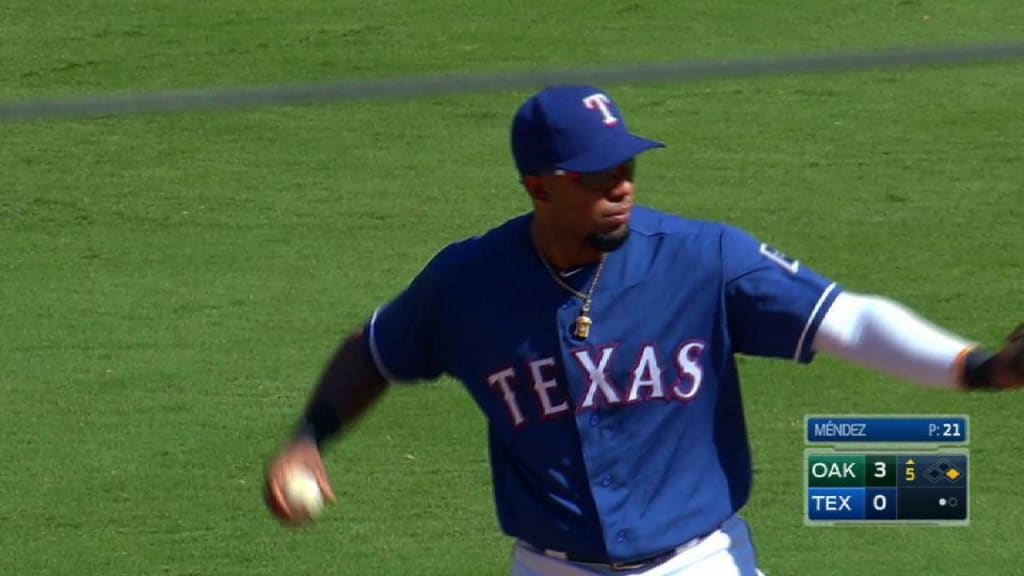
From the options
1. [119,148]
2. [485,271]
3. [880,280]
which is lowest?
[119,148]

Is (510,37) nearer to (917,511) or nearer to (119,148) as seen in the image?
(119,148)

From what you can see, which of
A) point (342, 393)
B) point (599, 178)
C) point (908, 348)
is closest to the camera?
point (908, 348)

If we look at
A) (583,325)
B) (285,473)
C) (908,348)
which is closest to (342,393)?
(285,473)

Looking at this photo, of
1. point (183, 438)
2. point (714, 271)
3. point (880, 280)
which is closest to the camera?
point (714, 271)

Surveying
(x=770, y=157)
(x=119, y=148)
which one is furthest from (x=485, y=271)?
(x=119, y=148)

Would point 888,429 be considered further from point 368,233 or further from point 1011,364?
point 1011,364

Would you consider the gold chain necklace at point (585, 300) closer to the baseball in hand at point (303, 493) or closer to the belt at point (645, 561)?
the belt at point (645, 561)
